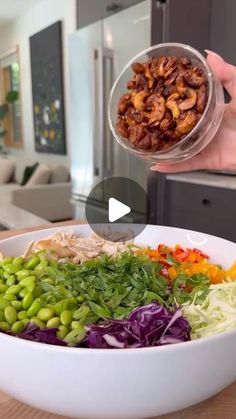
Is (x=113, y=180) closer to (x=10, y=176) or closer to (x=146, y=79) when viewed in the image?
(x=146, y=79)

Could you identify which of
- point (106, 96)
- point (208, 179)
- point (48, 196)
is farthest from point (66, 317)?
point (48, 196)

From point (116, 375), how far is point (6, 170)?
5.39 meters

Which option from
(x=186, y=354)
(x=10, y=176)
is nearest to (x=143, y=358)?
(x=186, y=354)

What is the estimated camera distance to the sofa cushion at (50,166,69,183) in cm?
471

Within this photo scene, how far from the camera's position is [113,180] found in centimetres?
94

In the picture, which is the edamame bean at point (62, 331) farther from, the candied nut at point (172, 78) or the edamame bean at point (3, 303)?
the candied nut at point (172, 78)

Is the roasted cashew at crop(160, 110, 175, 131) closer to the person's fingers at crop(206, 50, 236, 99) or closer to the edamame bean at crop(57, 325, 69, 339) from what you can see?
the person's fingers at crop(206, 50, 236, 99)

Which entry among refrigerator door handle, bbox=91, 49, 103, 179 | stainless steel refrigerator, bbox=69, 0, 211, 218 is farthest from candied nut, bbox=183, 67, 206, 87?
refrigerator door handle, bbox=91, 49, 103, 179

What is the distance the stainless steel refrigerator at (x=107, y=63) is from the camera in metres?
2.39

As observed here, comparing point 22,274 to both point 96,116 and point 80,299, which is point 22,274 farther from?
point 96,116

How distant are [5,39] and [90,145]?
13.9 feet

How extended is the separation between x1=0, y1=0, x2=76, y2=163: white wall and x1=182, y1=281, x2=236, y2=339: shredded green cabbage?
4.42m

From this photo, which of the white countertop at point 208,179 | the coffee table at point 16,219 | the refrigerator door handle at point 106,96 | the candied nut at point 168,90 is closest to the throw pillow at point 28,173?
the refrigerator door handle at point 106,96

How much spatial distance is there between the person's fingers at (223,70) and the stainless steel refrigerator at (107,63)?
5.18 ft
